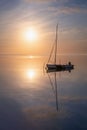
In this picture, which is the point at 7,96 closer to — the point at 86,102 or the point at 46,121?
the point at 86,102

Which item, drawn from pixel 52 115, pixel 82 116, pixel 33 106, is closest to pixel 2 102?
pixel 33 106

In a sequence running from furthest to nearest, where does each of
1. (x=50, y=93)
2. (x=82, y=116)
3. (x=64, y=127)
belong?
(x=50, y=93), (x=82, y=116), (x=64, y=127)

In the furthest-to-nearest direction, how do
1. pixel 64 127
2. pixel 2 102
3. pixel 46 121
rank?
1. pixel 2 102
2. pixel 46 121
3. pixel 64 127

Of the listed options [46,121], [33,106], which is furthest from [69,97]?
[46,121]

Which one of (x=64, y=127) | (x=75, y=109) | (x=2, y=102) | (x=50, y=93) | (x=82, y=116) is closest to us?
(x=64, y=127)

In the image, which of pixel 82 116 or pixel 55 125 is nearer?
pixel 55 125

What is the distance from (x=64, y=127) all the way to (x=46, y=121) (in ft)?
5.17

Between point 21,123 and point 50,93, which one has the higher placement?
point 21,123

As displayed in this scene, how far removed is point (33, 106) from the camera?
2191 centimetres

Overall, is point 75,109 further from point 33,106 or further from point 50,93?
point 50,93

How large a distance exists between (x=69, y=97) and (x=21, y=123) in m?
9.55

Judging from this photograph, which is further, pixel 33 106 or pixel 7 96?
pixel 7 96

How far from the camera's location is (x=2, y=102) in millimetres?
23266

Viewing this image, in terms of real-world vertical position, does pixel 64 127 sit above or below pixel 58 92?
above
